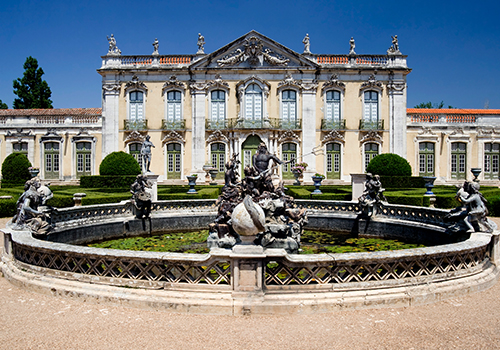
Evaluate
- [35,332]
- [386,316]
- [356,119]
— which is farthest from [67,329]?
[356,119]

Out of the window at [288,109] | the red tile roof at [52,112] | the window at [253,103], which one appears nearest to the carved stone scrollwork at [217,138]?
the window at [253,103]

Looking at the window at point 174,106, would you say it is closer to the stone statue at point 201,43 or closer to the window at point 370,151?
the stone statue at point 201,43

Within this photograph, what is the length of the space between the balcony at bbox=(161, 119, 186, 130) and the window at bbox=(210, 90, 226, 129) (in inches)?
82.4

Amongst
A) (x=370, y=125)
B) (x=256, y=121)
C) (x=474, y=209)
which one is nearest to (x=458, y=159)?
(x=370, y=125)

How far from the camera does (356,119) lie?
2791cm

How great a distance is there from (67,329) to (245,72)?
25.3m

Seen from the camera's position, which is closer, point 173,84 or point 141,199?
point 141,199

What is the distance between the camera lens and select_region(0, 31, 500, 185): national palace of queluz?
27.5 m

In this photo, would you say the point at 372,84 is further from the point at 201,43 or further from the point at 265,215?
the point at 265,215

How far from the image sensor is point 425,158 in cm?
2786

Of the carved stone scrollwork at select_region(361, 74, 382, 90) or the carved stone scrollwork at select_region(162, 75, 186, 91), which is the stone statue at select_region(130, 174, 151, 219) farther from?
the carved stone scrollwork at select_region(361, 74, 382, 90)

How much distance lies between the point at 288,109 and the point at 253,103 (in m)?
2.59

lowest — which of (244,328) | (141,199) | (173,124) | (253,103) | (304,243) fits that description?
(304,243)

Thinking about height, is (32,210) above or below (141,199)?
above
